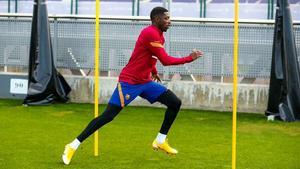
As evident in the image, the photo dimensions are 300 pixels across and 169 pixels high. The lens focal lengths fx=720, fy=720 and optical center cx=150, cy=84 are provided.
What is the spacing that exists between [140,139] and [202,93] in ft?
13.9

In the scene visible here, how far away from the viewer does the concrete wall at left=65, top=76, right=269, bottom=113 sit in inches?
601

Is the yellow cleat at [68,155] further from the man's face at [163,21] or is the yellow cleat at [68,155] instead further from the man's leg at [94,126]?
the man's face at [163,21]

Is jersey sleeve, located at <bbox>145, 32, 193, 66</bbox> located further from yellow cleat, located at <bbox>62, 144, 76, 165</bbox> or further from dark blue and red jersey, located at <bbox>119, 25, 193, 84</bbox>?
yellow cleat, located at <bbox>62, 144, 76, 165</bbox>

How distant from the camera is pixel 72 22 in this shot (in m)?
17.0

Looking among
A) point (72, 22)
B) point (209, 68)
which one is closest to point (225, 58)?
point (209, 68)

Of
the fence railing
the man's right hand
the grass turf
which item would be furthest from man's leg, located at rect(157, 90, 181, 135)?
the fence railing

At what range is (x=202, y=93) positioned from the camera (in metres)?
15.8

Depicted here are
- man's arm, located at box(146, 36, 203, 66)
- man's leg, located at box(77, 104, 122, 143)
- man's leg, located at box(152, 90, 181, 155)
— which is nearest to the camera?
man's arm, located at box(146, 36, 203, 66)

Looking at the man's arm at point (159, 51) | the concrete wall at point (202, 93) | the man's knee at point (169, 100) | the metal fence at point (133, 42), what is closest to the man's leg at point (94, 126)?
the man's knee at point (169, 100)

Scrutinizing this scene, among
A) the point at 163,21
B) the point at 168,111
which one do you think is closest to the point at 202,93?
the point at 168,111

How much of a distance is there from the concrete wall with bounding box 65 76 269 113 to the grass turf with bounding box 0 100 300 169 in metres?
0.35

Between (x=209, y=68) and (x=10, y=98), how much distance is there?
15.9ft

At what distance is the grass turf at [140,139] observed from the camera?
376 inches

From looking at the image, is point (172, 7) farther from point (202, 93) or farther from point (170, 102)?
point (170, 102)
